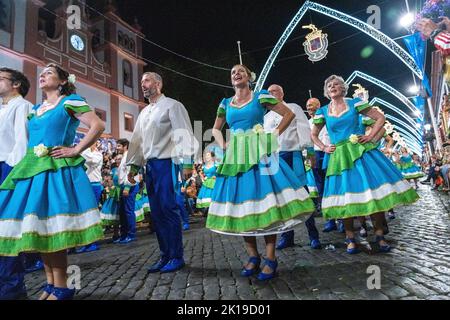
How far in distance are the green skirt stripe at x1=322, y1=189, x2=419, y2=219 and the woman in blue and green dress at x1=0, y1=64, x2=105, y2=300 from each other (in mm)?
2500

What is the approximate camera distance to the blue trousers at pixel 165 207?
141 inches

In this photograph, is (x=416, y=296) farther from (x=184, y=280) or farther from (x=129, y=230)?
(x=129, y=230)

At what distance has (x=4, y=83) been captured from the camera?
327 centimetres

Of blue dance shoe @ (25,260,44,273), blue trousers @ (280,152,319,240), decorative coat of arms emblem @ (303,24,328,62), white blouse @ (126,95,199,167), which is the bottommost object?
blue dance shoe @ (25,260,44,273)

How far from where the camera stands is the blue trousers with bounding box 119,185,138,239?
264 inches

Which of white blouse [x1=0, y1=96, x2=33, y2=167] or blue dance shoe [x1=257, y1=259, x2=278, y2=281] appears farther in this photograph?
white blouse [x1=0, y1=96, x2=33, y2=167]

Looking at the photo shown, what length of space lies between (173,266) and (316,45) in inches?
431

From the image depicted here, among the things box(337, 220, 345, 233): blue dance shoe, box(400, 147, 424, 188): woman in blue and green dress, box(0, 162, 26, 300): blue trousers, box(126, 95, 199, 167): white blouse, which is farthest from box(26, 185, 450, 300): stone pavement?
box(400, 147, 424, 188): woman in blue and green dress

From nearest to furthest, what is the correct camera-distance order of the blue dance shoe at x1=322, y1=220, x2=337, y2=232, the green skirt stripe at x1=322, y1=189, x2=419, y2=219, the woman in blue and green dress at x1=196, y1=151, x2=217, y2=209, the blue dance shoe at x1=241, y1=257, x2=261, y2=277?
the blue dance shoe at x1=241, y1=257, x2=261, y2=277
the green skirt stripe at x1=322, y1=189, x2=419, y2=219
the blue dance shoe at x1=322, y1=220, x2=337, y2=232
the woman in blue and green dress at x1=196, y1=151, x2=217, y2=209

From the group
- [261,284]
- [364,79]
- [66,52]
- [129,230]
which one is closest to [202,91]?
[66,52]

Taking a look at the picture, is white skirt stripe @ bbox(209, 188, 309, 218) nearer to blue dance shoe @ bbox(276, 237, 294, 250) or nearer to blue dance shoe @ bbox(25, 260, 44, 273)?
blue dance shoe @ bbox(276, 237, 294, 250)

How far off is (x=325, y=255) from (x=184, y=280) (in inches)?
63.1

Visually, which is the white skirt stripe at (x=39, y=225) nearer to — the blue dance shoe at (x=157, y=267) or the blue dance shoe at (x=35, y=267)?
the blue dance shoe at (x=157, y=267)

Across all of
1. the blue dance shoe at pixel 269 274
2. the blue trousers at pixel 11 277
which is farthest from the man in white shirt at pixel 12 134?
the blue dance shoe at pixel 269 274
